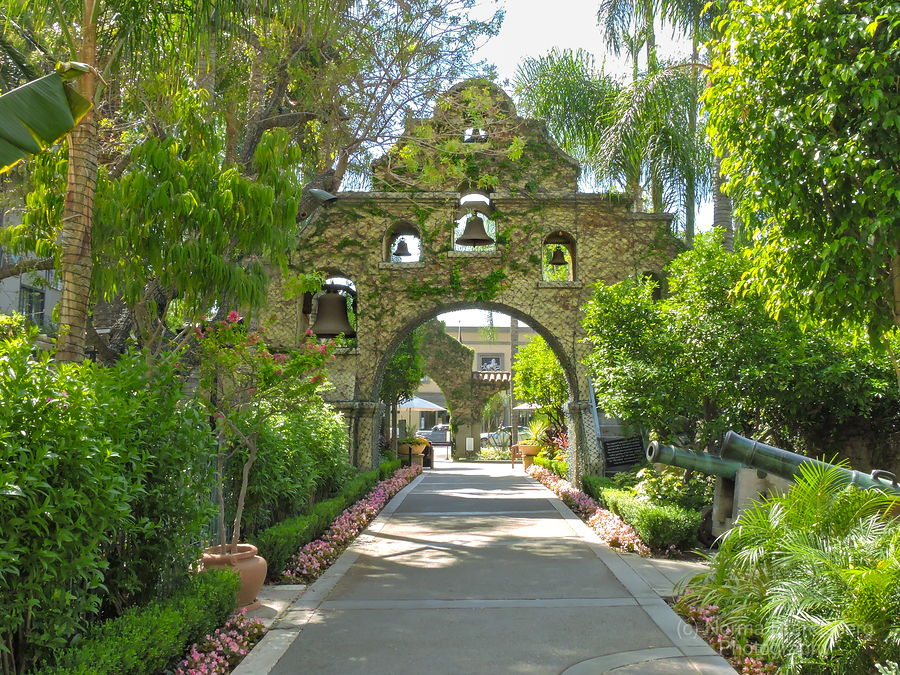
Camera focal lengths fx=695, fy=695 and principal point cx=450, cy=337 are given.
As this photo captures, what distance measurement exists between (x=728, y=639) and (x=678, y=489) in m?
5.76

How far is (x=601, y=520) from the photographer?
10984 millimetres

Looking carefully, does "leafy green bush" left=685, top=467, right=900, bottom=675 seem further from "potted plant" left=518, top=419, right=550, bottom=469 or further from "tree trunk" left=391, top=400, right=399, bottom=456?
"potted plant" left=518, top=419, right=550, bottom=469

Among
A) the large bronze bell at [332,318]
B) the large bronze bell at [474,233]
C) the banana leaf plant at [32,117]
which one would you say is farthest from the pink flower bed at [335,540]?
the large bronze bell at [474,233]

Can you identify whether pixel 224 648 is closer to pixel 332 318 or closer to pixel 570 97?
pixel 332 318

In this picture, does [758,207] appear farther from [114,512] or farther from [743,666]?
[114,512]

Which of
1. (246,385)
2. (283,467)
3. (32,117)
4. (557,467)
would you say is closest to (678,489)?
(283,467)

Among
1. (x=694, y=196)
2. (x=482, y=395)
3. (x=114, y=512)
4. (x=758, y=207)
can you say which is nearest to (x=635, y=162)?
(x=694, y=196)

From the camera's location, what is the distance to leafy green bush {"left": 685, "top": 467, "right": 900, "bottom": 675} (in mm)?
4141

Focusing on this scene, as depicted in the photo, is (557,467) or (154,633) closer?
→ (154,633)

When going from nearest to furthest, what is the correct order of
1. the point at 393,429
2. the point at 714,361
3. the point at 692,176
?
the point at 714,361 < the point at 692,176 < the point at 393,429

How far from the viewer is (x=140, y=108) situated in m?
9.47

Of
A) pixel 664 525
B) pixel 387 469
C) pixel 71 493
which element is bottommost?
pixel 387 469

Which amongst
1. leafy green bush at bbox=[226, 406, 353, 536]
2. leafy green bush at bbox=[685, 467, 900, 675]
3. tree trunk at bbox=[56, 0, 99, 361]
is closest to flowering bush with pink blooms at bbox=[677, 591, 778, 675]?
leafy green bush at bbox=[685, 467, 900, 675]

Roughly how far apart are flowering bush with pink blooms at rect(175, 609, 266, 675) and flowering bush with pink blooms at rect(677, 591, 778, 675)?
3.64 metres
